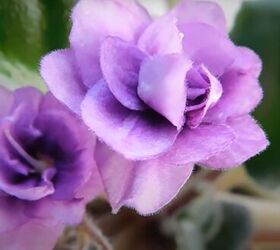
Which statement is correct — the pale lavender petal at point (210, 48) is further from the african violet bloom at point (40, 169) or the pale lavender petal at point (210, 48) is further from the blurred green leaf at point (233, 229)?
the blurred green leaf at point (233, 229)

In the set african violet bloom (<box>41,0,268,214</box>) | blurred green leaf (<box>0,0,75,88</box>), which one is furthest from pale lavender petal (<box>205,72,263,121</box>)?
blurred green leaf (<box>0,0,75,88</box>)

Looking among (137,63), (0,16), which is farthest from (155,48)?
(0,16)

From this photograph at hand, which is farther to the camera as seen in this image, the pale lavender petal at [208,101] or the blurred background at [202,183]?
the blurred background at [202,183]

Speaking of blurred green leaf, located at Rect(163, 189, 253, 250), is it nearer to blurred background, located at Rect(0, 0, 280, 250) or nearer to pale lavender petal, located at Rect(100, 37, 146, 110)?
blurred background, located at Rect(0, 0, 280, 250)

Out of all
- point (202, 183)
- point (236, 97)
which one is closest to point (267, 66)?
point (202, 183)

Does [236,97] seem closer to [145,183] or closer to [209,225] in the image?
[145,183]

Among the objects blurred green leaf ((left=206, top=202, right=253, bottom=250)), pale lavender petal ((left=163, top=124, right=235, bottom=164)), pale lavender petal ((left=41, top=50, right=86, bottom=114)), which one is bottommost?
A: blurred green leaf ((left=206, top=202, right=253, bottom=250))

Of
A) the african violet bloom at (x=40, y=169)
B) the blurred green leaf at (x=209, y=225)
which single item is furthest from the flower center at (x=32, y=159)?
the blurred green leaf at (x=209, y=225)

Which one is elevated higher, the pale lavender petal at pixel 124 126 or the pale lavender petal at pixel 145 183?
the pale lavender petal at pixel 124 126
